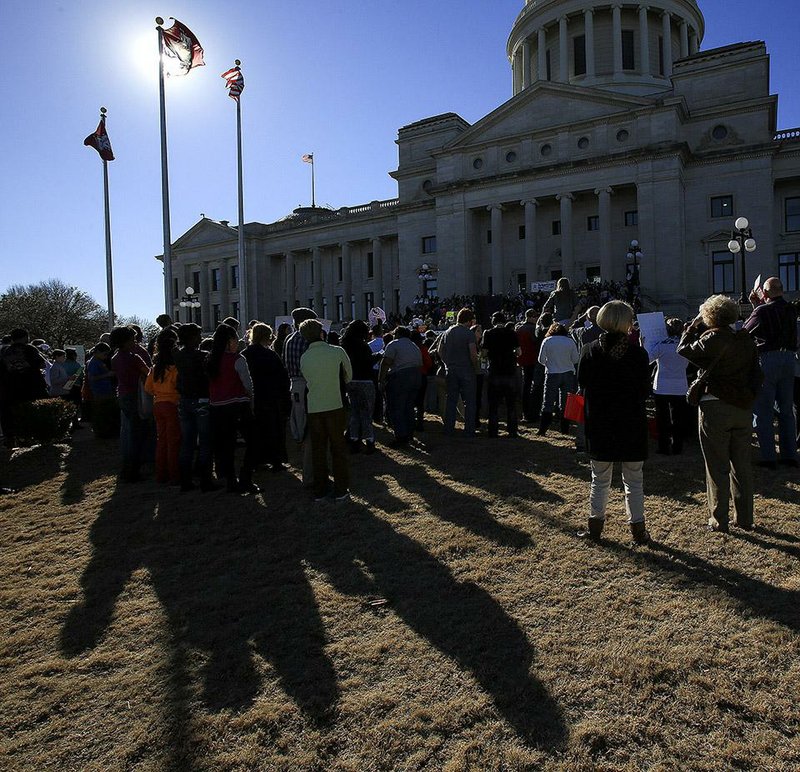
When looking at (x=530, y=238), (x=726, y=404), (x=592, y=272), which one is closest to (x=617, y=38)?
(x=530, y=238)

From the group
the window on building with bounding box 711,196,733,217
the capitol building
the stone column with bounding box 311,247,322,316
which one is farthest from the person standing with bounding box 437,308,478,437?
the stone column with bounding box 311,247,322,316

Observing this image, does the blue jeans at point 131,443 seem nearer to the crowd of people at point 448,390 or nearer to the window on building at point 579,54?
the crowd of people at point 448,390

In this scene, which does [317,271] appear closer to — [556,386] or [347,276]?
[347,276]

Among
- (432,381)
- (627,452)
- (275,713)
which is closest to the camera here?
(275,713)

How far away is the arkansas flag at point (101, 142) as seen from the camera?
2653cm

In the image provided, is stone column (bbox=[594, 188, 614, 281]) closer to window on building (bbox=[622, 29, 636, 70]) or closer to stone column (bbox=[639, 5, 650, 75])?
stone column (bbox=[639, 5, 650, 75])

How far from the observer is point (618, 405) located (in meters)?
5.43

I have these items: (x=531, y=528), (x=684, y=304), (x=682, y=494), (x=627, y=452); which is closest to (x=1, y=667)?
(x=531, y=528)

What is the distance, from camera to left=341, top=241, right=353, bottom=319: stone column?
58.9 meters

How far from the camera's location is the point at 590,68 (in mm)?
51781

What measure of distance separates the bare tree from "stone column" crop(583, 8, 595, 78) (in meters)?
52.8

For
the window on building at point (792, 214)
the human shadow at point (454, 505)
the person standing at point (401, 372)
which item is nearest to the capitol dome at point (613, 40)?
the window on building at point (792, 214)

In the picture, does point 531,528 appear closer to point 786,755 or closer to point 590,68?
point 786,755

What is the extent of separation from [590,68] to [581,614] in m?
57.3
